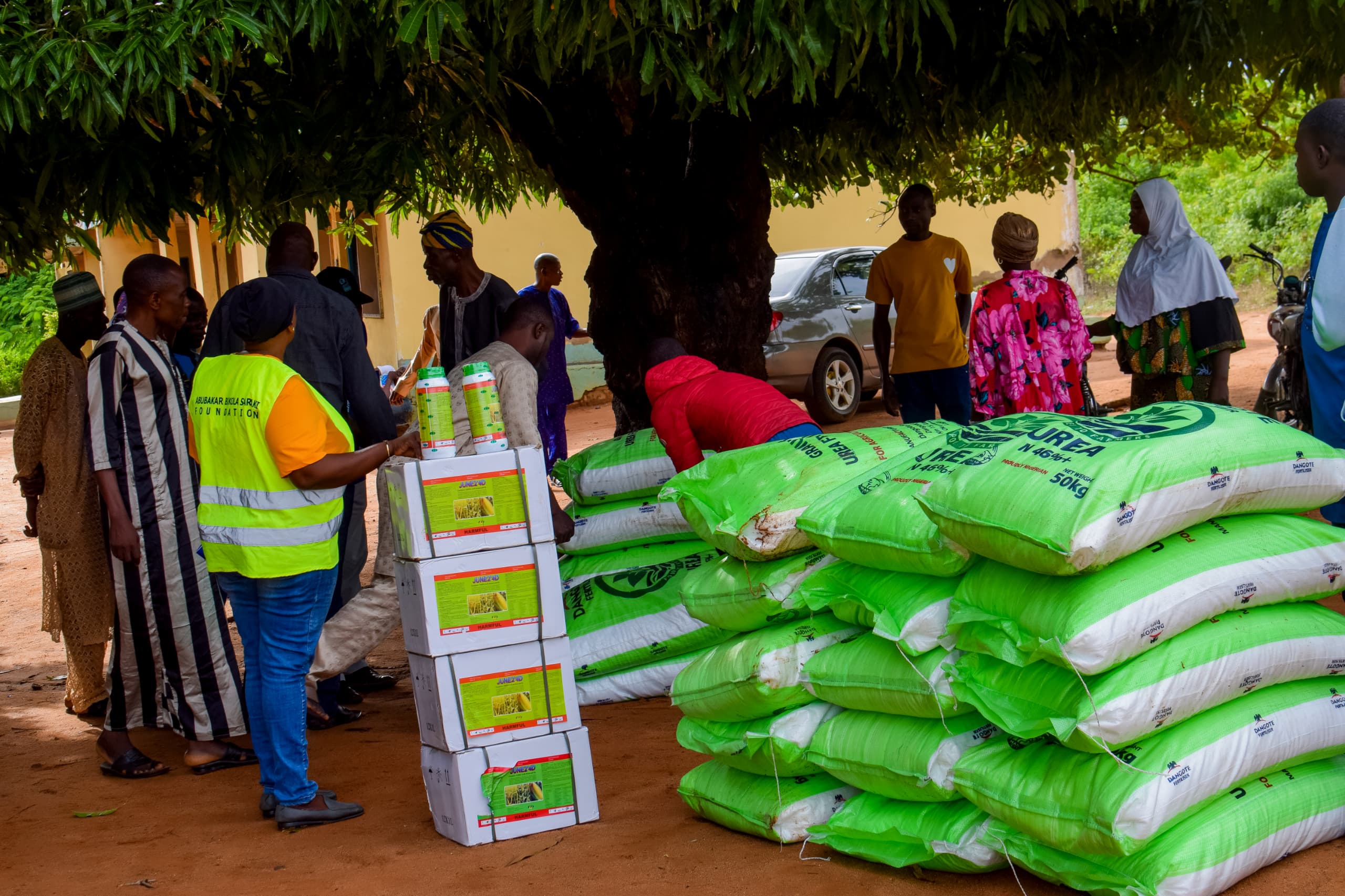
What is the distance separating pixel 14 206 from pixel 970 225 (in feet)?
62.0

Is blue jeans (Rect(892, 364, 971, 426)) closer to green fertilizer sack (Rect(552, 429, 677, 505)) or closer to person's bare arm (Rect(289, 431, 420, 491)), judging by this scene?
green fertilizer sack (Rect(552, 429, 677, 505))

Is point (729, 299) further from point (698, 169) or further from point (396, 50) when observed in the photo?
point (396, 50)

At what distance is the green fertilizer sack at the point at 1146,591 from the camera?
109 inches

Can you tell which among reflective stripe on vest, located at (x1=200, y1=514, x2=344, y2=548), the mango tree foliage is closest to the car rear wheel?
the mango tree foliage

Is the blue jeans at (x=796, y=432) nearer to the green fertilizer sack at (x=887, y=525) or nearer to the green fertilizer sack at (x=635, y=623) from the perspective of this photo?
the green fertilizer sack at (x=635, y=623)

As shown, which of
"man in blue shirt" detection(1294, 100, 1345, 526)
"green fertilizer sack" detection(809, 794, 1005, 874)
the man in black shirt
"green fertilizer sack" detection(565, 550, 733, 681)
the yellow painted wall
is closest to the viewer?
"green fertilizer sack" detection(809, 794, 1005, 874)

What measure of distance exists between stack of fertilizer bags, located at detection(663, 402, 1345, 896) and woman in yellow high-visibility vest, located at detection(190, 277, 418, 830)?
1.34 meters

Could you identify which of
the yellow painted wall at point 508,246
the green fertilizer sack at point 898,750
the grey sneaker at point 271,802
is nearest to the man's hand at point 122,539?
the grey sneaker at point 271,802

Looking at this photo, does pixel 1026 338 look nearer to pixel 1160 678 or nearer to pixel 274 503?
pixel 1160 678

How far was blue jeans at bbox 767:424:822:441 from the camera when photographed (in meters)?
4.50

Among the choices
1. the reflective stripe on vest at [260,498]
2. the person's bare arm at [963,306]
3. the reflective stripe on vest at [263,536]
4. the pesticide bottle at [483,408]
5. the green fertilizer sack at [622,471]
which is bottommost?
the green fertilizer sack at [622,471]

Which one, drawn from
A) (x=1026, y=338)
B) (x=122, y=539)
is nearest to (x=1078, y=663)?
(x=122, y=539)

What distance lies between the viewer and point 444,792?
3.71 m

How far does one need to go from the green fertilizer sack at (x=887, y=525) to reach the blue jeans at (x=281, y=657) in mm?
1542
